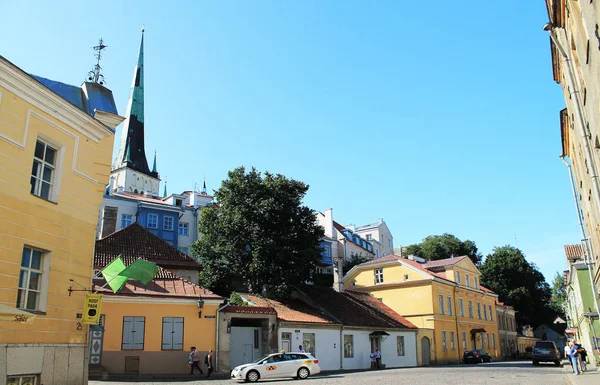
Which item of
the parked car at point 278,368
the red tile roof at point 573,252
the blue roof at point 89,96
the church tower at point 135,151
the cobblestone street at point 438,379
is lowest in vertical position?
the cobblestone street at point 438,379

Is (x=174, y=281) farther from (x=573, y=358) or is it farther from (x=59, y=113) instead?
(x=573, y=358)

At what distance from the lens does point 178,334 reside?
23797mm

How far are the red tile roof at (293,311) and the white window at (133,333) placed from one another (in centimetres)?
855

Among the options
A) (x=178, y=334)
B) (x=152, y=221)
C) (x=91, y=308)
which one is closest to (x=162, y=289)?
(x=178, y=334)

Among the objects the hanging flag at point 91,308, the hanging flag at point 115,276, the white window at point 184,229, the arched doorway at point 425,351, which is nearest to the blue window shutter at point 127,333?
the hanging flag at point 115,276

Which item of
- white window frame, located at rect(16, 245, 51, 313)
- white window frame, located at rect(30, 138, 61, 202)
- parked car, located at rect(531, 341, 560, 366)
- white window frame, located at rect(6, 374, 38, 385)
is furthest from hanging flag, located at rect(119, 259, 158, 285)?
parked car, located at rect(531, 341, 560, 366)

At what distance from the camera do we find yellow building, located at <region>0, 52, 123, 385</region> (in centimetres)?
1103

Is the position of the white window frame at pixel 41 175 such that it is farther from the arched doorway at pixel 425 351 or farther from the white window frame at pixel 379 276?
the white window frame at pixel 379 276

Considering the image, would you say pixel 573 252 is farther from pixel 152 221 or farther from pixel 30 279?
pixel 30 279

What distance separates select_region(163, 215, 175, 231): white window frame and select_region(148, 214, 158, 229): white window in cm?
97

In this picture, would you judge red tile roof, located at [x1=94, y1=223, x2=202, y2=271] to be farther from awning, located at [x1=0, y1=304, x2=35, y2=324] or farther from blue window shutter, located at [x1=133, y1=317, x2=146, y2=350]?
awning, located at [x1=0, y1=304, x2=35, y2=324]

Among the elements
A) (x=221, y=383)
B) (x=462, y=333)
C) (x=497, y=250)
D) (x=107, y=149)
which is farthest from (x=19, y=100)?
(x=497, y=250)

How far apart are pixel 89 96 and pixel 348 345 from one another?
24.6m

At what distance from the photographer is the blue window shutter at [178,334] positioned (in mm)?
23656
